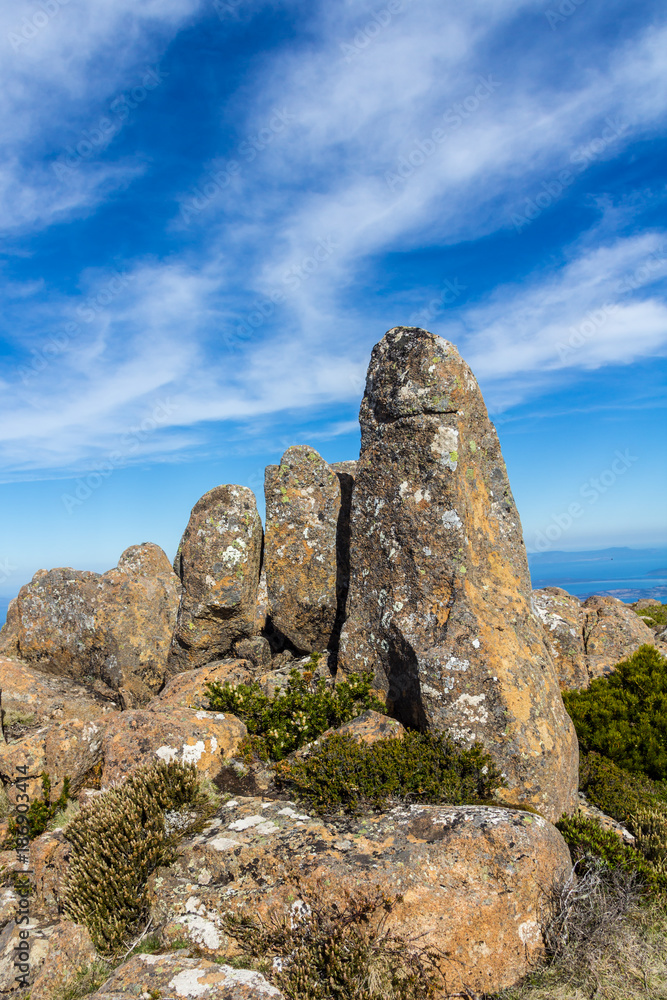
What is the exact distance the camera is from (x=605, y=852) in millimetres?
7070

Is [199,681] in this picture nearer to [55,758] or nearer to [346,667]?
[55,758]

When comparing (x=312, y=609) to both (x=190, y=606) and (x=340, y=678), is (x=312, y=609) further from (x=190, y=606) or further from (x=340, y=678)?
→ (x=190, y=606)

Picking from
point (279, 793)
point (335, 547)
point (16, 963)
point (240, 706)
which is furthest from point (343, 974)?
point (335, 547)

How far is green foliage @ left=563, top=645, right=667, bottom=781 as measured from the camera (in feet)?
31.6

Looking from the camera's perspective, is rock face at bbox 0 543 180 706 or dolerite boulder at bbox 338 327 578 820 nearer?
dolerite boulder at bbox 338 327 578 820

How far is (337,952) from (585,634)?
9.65m

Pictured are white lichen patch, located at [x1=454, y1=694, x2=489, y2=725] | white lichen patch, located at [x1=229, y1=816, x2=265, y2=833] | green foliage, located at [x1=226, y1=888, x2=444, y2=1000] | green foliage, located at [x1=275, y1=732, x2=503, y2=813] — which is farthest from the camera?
white lichen patch, located at [x1=454, y1=694, x2=489, y2=725]

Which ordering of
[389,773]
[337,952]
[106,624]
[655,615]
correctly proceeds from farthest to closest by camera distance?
[655,615] → [106,624] → [389,773] → [337,952]

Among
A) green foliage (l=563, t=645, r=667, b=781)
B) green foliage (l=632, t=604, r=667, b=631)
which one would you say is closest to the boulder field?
green foliage (l=563, t=645, r=667, b=781)

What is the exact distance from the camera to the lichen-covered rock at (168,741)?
8.14 metres

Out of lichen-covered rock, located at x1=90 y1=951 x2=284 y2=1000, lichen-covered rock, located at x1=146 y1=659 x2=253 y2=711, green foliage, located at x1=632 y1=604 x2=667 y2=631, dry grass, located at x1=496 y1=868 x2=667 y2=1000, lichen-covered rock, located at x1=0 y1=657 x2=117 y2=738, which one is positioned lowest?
dry grass, located at x1=496 y1=868 x2=667 y2=1000

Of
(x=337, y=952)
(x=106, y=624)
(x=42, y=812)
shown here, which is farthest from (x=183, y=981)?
(x=106, y=624)

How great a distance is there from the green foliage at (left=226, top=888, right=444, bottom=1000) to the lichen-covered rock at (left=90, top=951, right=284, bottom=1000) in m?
0.42

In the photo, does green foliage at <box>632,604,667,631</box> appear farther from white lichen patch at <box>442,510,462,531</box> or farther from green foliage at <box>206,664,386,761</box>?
green foliage at <box>206,664,386,761</box>
